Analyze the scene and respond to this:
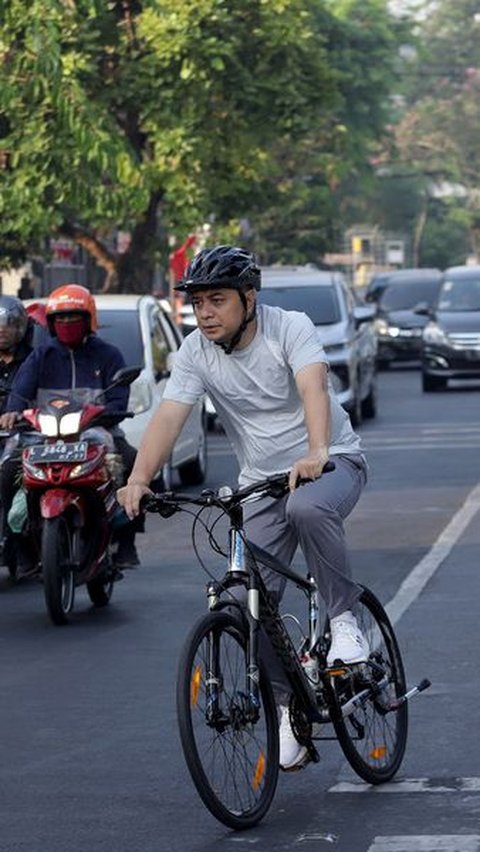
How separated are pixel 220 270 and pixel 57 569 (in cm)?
490

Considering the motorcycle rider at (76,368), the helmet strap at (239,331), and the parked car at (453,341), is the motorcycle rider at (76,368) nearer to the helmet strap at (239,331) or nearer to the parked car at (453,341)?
the helmet strap at (239,331)

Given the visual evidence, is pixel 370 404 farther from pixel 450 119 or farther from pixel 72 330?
pixel 450 119

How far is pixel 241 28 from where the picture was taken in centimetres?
3597

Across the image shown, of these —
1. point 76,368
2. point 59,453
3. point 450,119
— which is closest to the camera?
point 59,453

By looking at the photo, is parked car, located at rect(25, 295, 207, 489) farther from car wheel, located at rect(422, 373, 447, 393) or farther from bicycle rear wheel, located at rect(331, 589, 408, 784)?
car wheel, located at rect(422, 373, 447, 393)

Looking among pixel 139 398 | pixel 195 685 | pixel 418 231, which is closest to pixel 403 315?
pixel 139 398

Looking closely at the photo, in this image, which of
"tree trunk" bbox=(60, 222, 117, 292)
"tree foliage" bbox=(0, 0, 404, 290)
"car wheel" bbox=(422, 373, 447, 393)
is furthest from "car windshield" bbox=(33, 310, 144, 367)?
"tree trunk" bbox=(60, 222, 117, 292)

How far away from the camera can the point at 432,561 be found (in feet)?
47.2

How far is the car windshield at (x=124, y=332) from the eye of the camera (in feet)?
63.7

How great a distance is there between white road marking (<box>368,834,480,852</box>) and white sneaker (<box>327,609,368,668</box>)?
0.77 metres

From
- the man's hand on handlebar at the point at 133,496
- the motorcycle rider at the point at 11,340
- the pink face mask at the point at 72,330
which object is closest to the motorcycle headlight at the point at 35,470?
the pink face mask at the point at 72,330

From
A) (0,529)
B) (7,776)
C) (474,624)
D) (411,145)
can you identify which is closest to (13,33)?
(0,529)

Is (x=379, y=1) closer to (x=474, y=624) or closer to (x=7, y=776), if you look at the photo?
(x=474, y=624)

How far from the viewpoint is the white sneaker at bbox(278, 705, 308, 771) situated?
7.56m
